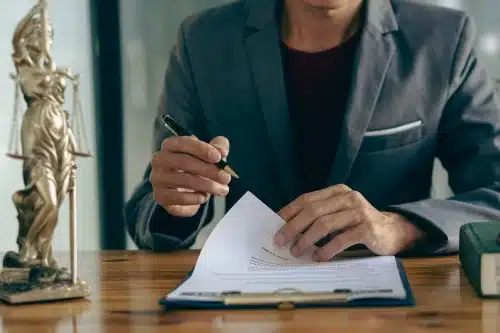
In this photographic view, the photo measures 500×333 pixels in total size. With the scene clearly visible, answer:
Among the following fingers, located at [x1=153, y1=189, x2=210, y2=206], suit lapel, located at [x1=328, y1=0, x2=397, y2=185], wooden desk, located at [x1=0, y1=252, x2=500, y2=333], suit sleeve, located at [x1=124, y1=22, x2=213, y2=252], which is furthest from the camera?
suit lapel, located at [x1=328, y1=0, x2=397, y2=185]

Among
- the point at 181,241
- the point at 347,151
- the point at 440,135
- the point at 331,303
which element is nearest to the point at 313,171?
the point at 347,151

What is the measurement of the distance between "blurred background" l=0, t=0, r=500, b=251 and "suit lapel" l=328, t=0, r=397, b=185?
741 mm

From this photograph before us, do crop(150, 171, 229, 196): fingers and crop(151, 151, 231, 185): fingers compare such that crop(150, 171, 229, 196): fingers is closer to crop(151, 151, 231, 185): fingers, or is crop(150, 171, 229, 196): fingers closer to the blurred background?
A: crop(151, 151, 231, 185): fingers

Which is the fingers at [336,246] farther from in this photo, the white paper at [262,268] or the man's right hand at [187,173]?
the man's right hand at [187,173]

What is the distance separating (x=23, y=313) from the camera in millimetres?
787

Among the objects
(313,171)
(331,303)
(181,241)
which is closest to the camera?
(331,303)

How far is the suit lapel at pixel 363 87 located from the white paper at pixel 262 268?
39 cm

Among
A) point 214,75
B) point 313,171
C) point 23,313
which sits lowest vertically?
point 23,313

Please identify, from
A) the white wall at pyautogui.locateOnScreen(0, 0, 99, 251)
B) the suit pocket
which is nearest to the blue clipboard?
the suit pocket

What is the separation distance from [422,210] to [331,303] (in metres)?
0.40

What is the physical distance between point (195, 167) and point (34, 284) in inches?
12.6

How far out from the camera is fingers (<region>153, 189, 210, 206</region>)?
3.72 ft

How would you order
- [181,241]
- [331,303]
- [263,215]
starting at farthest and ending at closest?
1. [181,241]
2. [263,215]
3. [331,303]

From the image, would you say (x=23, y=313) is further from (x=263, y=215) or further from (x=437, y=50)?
(x=437, y=50)
